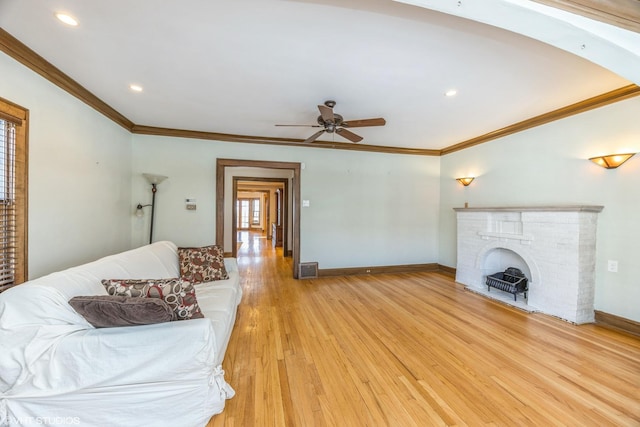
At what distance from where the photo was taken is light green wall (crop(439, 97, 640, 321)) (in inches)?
107

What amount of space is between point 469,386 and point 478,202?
11.4 feet

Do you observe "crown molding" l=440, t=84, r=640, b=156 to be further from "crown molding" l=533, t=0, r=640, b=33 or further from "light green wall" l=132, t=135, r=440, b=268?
"crown molding" l=533, t=0, r=640, b=33

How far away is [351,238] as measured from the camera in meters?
5.04

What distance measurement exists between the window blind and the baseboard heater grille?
3458 mm

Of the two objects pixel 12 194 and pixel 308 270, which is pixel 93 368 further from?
pixel 308 270

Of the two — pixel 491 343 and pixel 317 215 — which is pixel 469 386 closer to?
pixel 491 343

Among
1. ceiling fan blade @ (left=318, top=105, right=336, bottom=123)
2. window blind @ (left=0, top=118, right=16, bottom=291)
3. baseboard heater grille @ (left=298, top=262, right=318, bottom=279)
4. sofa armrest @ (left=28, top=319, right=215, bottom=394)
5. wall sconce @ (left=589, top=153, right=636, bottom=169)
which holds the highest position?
ceiling fan blade @ (left=318, top=105, right=336, bottom=123)

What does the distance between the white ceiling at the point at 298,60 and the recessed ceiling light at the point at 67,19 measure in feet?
0.13

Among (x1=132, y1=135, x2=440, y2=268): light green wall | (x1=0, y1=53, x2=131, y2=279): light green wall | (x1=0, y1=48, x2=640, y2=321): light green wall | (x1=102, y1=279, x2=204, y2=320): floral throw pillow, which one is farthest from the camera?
(x1=132, y1=135, x2=440, y2=268): light green wall

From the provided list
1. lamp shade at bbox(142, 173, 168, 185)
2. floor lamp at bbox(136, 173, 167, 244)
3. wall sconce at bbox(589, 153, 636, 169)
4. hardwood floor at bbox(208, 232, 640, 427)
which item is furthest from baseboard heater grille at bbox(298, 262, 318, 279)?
wall sconce at bbox(589, 153, 636, 169)

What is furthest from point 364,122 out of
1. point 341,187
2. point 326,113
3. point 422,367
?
point 422,367

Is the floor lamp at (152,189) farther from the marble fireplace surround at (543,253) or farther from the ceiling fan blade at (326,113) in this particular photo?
the marble fireplace surround at (543,253)

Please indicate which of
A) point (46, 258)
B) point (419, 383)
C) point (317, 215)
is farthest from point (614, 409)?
point (46, 258)

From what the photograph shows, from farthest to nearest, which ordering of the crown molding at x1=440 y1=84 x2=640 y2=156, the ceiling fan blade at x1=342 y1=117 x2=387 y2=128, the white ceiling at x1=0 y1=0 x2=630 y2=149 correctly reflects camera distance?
the ceiling fan blade at x1=342 y1=117 x2=387 y2=128 → the crown molding at x1=440 y1=84 x2=640 y2=156 → the white ceiling at x1=0 y1=0 x2=630 y2=149
